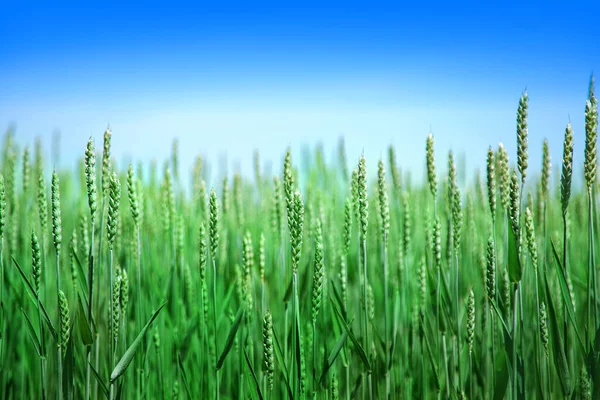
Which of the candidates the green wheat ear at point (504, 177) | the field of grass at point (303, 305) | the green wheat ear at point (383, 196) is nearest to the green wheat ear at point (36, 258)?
the field of grass at point (303, 305)

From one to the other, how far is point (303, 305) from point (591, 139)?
46.3 inches

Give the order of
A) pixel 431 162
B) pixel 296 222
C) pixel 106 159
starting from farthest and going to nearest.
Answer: pixel 431 162, pixel 106 159, pixel 296 222

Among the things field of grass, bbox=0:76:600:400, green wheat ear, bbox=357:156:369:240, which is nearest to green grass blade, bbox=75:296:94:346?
field of grass, bbox=0:76:600:400

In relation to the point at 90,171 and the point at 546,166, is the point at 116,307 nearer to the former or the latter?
the point at 90,171

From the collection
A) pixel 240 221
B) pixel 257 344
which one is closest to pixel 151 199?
pixel 240 221

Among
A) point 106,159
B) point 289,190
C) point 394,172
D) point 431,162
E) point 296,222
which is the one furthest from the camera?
point 394,172

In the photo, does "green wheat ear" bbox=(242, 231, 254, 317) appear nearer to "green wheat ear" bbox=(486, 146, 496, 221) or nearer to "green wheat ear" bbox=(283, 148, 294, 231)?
"green wheat ear" bbox=(283, 148, 294, 231)

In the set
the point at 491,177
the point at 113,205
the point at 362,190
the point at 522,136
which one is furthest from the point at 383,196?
the point at 113,205

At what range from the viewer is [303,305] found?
78.4 inches

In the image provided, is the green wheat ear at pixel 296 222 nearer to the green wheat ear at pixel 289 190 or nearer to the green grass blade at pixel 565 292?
the green wheat ear at pixel 289 190

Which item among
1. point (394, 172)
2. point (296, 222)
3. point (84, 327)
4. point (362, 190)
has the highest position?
point (394, 172)

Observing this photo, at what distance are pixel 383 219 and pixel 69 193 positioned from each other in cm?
412

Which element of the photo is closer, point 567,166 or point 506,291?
point 567,166

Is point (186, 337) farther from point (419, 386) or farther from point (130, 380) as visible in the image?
point (419, 386)
